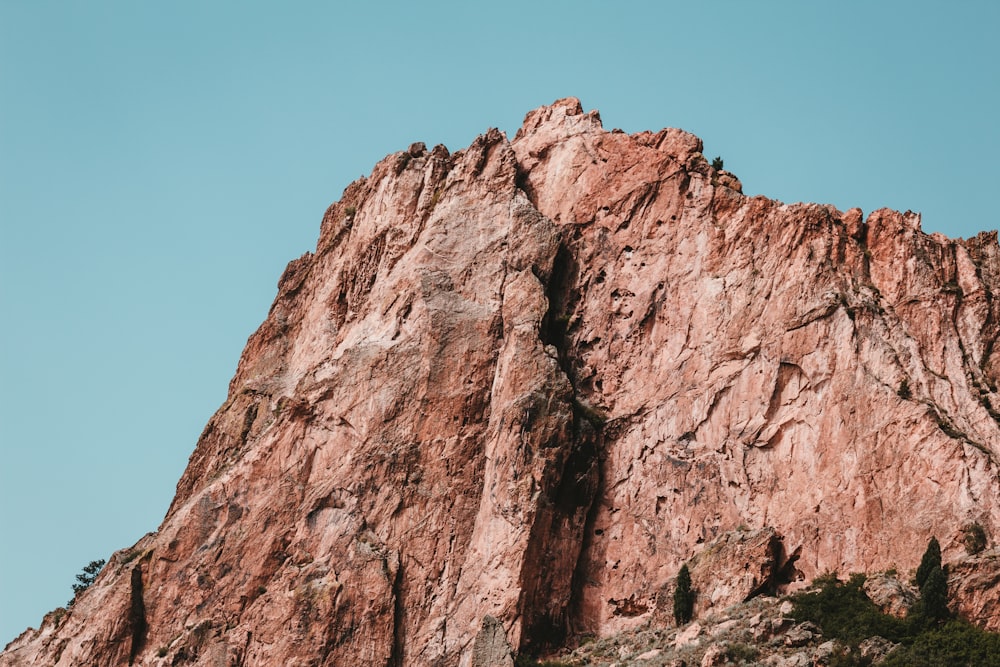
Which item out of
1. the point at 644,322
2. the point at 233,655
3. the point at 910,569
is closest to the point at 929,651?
the point at 910,569

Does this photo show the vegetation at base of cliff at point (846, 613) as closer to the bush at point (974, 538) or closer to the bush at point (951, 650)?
the bush at point (951, 650)

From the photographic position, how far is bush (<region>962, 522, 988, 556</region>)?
71.0 meters

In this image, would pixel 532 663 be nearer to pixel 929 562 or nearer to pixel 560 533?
pixel 560 533

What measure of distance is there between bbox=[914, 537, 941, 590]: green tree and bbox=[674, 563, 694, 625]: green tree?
978cm

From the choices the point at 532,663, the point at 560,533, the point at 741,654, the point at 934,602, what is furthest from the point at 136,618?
the point at 934,602

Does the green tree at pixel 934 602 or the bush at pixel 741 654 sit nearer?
the bush at pixel 741 654

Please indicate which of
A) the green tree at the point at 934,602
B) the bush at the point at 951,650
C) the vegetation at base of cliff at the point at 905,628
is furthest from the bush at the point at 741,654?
the green tree at the point at 934,602

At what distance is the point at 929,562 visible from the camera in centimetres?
7050

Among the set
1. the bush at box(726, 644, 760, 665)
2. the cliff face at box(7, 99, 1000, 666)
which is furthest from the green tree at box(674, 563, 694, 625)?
the bush at box(726, 644, 760, 665)

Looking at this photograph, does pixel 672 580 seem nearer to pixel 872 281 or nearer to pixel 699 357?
pixel 699 357

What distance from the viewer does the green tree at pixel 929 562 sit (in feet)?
231

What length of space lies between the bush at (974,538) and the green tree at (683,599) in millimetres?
11627

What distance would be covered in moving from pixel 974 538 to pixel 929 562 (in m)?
2.24

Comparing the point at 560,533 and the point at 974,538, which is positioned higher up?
the point at 560,533
